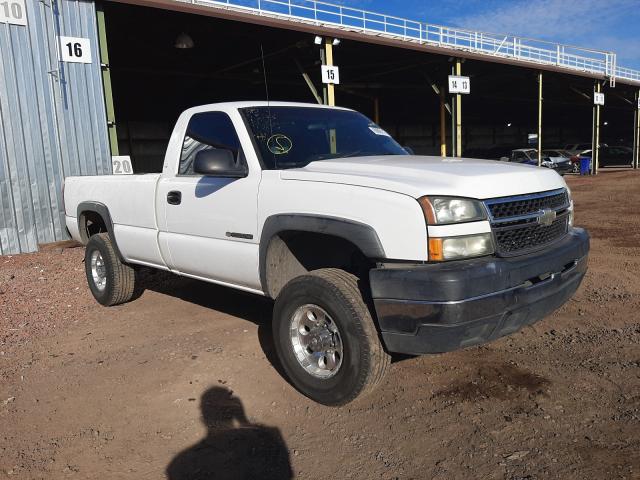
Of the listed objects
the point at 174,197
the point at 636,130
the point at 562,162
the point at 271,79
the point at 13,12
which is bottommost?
the point at 562,162

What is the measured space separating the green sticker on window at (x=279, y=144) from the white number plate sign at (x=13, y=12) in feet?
22.9

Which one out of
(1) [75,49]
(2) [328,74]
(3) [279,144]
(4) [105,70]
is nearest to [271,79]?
(2) [328,74]

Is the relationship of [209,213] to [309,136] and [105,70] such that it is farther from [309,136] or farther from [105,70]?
[105,70]

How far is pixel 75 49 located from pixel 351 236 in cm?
828

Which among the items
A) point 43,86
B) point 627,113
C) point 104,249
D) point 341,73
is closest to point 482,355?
point 104,249

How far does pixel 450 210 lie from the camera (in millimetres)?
2969

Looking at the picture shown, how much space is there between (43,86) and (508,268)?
8.77 meters

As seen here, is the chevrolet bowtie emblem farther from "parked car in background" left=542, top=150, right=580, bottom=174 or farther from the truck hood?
"parked car in background" left=542, top=150, right=580, bottom=174

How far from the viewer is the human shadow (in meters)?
2.77

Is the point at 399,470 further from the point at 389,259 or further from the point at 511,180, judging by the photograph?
the point at 511,180

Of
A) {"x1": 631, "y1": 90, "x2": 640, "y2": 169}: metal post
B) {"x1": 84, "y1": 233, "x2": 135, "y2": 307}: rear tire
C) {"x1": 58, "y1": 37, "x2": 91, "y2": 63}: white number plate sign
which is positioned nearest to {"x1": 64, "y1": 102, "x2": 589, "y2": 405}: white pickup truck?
{"x1": 84, "y1": 233, "x2": 135, "y2": 307}: rear tire

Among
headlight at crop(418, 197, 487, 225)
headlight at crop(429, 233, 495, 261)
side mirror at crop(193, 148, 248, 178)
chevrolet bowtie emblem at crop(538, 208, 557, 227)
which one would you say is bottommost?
headlight at crop(429, 233, 495, 261)

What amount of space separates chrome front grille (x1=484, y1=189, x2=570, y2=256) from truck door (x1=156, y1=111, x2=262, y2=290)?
1.65 m

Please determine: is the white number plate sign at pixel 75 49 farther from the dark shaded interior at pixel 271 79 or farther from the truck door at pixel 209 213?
the truck door at pixel 209 213
